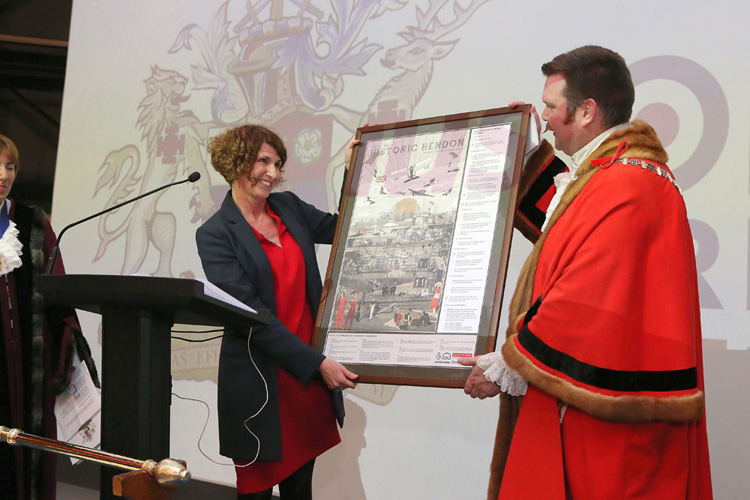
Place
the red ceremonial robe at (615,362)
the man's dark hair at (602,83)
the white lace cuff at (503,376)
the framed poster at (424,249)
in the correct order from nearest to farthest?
the red ceremonial robe at (615,362), the white lace cuff at (503,376), the man's dark hair at (602,83), the framed poster at (424,249)

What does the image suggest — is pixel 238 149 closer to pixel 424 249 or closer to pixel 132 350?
pixel 424 249

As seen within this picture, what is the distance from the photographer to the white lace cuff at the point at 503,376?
5.69 ft

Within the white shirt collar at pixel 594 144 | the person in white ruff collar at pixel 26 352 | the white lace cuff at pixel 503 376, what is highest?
the white shirt collar at pixel 594 144

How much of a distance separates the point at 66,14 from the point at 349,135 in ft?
11.6

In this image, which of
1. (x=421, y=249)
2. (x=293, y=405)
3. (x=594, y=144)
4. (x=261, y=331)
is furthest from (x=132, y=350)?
(x=594, y=144)

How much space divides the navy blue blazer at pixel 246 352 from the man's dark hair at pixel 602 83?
3.30 ft

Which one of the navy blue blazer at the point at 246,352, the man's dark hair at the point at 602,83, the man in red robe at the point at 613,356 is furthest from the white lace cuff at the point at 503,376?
the man's dark hair at the point at 602,83

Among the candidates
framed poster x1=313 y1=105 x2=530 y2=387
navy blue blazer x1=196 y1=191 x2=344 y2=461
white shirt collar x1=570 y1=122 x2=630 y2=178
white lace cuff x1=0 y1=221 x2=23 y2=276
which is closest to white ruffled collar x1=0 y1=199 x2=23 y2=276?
white lace cuff x1=0 y1=221 x2=23 y2=276

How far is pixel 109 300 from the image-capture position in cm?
146

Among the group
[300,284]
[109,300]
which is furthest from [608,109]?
[109,300]

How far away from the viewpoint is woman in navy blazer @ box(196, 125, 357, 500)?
7.07ft

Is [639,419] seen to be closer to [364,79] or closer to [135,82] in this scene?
[364,79]

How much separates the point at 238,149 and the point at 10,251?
3.24 feet

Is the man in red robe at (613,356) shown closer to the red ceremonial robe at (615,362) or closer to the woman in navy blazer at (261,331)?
the red ceremonial robe at (615,362)
